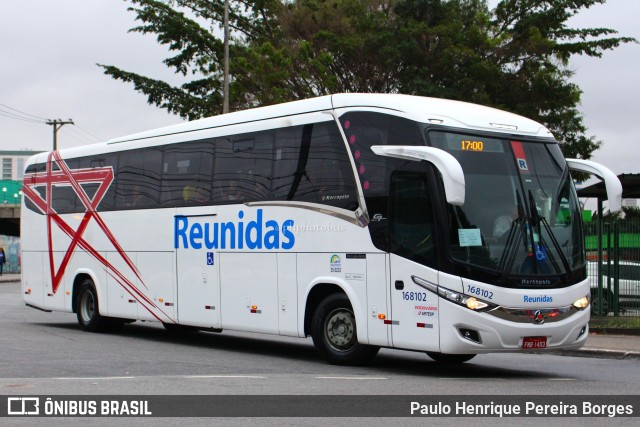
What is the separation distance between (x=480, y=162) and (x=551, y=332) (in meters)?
2.33

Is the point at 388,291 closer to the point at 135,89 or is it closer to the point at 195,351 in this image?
the point at 195,351

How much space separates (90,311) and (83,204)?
2.19m

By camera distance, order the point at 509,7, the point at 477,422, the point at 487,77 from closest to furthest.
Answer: the point at 477,422, the point at 487,77, the point at 509,7

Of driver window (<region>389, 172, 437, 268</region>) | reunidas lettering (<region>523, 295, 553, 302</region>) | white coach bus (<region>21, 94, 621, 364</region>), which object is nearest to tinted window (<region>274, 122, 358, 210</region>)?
white coach bus (<region>21, 94, 621, 364</region>)

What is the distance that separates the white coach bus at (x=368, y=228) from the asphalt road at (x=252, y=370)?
51cm

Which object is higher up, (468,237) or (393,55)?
(393,55)

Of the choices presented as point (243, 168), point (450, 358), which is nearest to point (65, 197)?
point (243, 168)

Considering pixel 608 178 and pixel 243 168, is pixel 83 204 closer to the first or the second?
pixel 243 168

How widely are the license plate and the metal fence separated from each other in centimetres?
818

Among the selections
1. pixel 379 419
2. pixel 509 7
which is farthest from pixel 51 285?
pixel 509 7

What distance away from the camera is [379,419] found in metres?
8.86

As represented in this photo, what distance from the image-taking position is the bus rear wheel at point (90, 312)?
19812 mm

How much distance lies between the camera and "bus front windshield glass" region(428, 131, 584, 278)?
482 inches

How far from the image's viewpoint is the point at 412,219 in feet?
41.5
